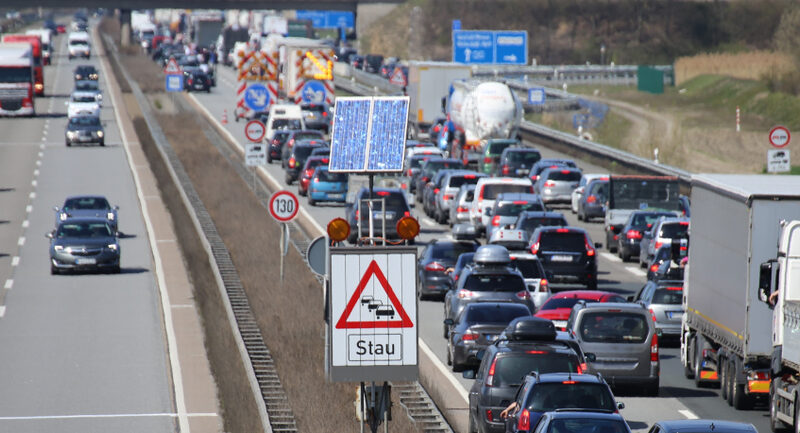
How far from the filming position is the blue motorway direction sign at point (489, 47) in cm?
8656

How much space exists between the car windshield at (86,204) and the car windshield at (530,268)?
15.5m

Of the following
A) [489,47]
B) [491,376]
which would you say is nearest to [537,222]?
[491,376]

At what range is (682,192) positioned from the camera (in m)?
49.6

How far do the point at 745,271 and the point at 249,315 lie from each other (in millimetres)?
12215

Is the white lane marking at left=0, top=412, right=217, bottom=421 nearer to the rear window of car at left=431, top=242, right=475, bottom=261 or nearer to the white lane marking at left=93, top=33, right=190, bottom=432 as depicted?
the white lane marking at left=93, top=33, right=190, bottom=432

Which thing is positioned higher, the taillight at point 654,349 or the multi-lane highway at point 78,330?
the taillight at point 654,349

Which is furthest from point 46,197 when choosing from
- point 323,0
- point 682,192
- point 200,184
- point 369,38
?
point 369,38

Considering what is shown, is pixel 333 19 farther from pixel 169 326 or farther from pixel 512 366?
pixel 512 366

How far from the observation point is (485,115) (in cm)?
5994

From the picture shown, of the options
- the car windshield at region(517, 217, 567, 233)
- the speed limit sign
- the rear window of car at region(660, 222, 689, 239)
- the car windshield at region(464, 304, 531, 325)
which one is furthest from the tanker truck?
the car windshield at region(464, 304, 531, 325)

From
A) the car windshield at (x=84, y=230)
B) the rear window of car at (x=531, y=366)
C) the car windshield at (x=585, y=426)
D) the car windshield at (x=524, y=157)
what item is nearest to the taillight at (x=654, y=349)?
the rear window of car at (x=531, y=366)

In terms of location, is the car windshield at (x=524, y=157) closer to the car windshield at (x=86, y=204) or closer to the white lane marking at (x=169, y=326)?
the white lane marking at (x=169, y=326)

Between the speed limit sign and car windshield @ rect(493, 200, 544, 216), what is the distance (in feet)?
36.3

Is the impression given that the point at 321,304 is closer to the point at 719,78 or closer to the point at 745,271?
the point at 745,271
